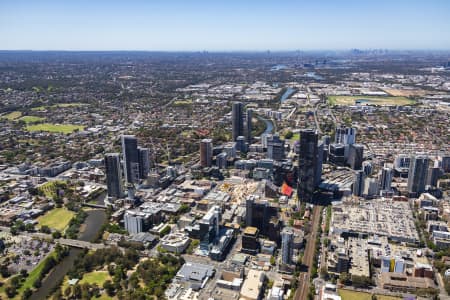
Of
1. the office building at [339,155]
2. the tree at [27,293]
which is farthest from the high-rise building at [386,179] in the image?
the tree at [27,293]

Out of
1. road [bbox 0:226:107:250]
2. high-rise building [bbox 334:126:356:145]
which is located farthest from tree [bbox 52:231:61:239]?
high-rise building [bbox 334:126:356:145]

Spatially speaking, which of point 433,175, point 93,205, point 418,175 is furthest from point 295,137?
point 93,205

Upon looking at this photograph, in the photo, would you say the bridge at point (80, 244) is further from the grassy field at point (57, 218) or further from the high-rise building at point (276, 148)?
the high-rise building at point (276, 148)

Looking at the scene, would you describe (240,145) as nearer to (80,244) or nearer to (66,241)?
(80,244)

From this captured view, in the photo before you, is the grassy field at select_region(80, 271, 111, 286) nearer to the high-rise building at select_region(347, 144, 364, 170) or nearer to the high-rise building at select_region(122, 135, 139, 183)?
the high-rise building at select_region(122, 135, 139, 183)

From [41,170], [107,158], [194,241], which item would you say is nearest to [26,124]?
[41,170]

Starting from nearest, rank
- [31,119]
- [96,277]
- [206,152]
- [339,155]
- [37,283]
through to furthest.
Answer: [37,283] → [96,277] → [206,152] → [339,155] → [31,119]
